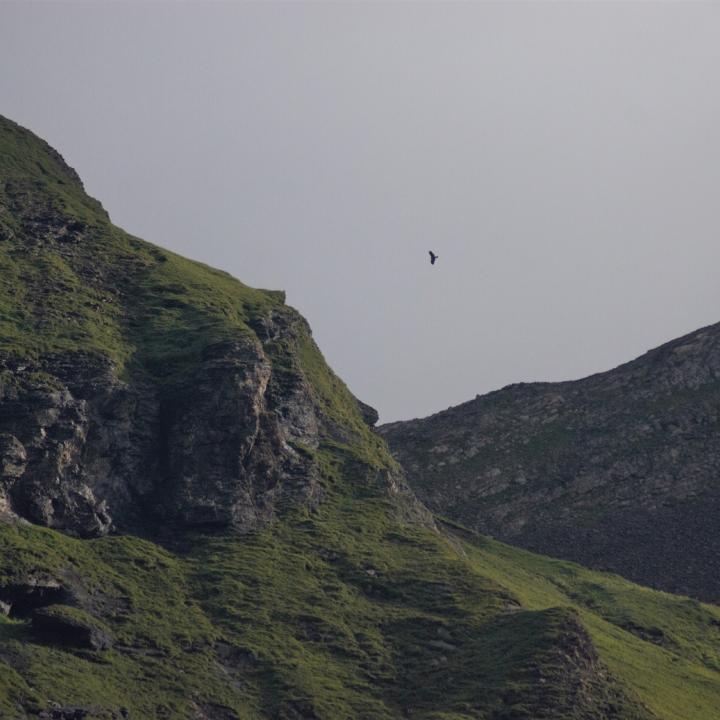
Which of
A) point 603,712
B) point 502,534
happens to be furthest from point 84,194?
point 603,712

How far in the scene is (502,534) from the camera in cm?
18075

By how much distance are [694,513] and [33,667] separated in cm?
9236

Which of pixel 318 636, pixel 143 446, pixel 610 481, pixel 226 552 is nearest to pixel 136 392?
pixel 143 446

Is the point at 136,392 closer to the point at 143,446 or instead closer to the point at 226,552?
the point at 143,446

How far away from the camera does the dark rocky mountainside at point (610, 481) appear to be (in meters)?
173

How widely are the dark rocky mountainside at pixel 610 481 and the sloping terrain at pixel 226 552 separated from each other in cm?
1443

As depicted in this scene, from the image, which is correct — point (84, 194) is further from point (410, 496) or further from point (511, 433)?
point (511, 433)

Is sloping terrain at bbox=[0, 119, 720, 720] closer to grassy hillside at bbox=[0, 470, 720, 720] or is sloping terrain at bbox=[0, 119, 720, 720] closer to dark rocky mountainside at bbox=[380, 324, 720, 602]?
grassy hillside at bbox=[0, 470, 720, 720]

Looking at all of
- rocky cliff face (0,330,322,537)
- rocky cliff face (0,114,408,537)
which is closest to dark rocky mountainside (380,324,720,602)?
rocky cliff face (0,114,408,537)

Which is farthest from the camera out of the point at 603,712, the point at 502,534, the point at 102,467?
the point at 502,534

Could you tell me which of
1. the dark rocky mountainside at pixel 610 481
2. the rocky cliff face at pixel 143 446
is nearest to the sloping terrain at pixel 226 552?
the rocky cliff face at pixel 143 446

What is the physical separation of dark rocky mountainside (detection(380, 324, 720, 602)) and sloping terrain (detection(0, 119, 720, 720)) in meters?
14.4

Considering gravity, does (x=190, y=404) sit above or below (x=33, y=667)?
above

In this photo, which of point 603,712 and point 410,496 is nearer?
point 603,712
